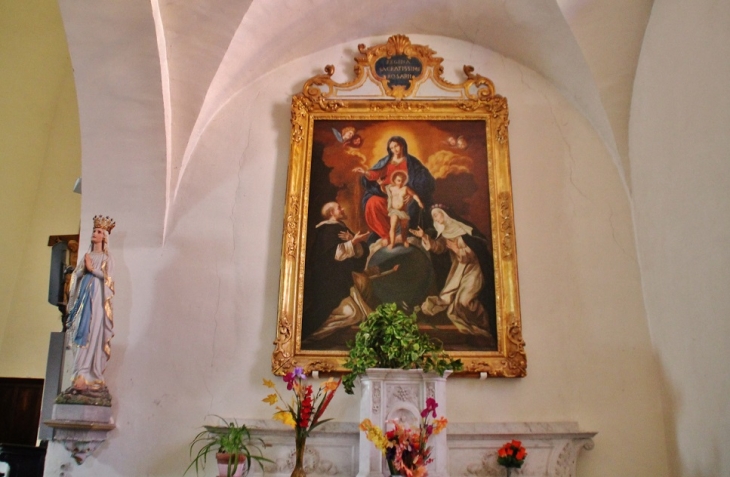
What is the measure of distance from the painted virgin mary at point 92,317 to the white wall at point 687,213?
462 cm

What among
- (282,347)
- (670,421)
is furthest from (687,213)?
(282,347)

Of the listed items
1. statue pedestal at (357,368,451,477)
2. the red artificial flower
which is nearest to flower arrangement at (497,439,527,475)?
statue pedestal at (357,368,451,477)

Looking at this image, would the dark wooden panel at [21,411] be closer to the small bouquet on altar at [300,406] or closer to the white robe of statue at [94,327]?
the white robe of statue at [94,327]

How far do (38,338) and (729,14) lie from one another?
25.7 feet

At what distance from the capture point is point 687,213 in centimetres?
500

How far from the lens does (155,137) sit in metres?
6.05

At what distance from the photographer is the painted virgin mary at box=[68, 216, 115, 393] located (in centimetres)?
538

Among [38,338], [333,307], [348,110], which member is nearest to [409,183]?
[348,110]

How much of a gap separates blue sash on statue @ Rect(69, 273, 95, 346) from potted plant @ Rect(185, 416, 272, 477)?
1245 millimetres

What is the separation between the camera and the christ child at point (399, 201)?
19.8 feet

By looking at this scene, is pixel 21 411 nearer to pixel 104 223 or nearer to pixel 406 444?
pixel 104 223

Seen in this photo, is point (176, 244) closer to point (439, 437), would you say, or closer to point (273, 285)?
point (273, 285)

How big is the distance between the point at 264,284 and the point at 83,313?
1.52 meters

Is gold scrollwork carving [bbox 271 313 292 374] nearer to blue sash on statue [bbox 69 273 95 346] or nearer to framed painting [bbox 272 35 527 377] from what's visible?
framed painting [bbox 272 35 527 377]
